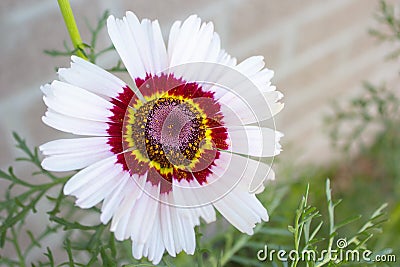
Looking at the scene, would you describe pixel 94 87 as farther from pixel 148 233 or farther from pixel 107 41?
pixel 107 41

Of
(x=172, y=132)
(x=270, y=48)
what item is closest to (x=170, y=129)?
(x=172, y=132)

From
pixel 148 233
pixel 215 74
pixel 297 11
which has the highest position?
pixel 297 11

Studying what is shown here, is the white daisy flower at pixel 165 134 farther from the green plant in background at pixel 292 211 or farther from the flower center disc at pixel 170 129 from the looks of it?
the green plant in background at pixel 292 211

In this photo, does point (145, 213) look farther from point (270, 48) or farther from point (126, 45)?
point (270, 48)

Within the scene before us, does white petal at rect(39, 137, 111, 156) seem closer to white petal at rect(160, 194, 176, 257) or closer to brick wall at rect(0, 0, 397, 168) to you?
white petal at rect(160, 194, 176, 257)

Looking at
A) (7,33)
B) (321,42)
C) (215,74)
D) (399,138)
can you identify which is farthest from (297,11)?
(215,74)

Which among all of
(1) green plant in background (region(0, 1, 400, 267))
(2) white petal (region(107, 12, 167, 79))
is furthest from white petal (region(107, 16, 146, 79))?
(1) green plant in background (region(0, 1, 400, 267))

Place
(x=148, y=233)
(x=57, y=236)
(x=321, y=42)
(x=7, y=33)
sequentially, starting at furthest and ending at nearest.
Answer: (x=321, y=42) < (x=57, y=236) < (x=7, y=33) < (x=148, y=233)
